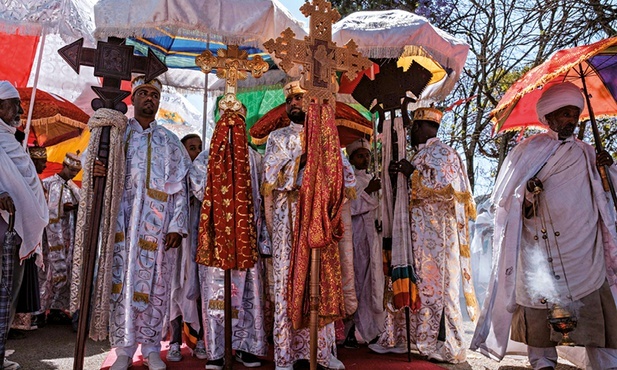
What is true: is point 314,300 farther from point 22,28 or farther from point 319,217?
point 22,28

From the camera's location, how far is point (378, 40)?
5602mm

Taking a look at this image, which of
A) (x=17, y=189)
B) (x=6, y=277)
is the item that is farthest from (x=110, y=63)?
(x=6, y=277)

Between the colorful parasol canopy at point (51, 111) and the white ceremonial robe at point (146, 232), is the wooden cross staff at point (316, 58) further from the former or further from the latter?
the colorful parasol canopy at point (51, 111)

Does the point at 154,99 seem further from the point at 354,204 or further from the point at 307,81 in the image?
the point at 354,204

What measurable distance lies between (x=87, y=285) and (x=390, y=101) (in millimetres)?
3599

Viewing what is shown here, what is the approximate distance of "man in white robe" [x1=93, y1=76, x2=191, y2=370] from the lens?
4934mm

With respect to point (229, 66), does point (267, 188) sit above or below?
below

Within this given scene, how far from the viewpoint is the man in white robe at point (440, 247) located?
582 centimetres

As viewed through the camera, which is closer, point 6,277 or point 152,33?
point 6,277

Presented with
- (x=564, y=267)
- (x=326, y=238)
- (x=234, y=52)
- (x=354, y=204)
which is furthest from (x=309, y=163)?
(x=564, y=267)

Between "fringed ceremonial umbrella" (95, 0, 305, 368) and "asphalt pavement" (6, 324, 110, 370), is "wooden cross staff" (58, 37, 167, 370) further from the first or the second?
"asphalt pavement" (6, 324, 110, 370)

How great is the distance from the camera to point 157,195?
5.14 metres

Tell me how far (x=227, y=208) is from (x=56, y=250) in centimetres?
414

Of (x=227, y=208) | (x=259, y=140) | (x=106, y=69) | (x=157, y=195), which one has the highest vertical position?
(x=106, y=69)
